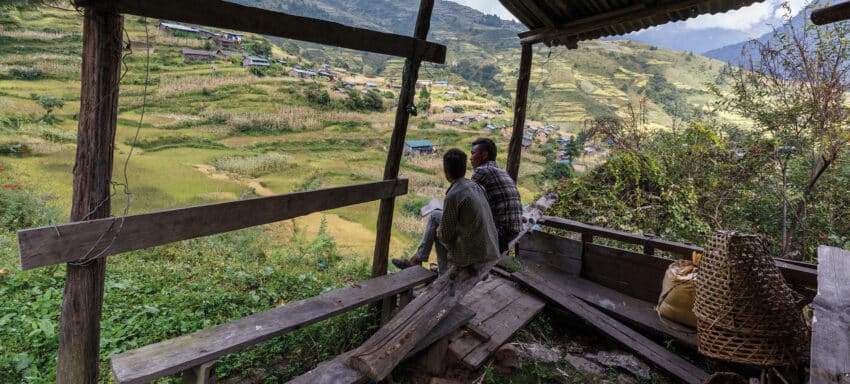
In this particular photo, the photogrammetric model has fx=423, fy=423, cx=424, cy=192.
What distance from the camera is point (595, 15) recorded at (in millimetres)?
4027

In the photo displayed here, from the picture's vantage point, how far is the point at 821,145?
5348 millimetres

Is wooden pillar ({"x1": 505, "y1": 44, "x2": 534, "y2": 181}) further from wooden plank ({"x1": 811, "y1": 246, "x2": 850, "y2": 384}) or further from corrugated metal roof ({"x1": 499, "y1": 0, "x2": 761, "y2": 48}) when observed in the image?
wooden plank ({"x1": 811, "y1": 246, "x2": 850, "y2": 384})

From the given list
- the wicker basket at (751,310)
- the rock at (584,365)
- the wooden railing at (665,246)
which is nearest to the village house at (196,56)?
the wooden railing at (665,246)

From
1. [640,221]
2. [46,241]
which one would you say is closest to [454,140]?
[640,221]

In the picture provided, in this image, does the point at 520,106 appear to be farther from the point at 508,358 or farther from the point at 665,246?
the point at 508,358

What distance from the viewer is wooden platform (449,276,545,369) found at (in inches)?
119

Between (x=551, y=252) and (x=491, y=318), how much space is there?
1.48 m

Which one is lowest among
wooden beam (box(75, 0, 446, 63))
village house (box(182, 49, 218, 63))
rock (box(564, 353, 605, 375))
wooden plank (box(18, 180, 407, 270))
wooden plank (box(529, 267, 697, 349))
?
rock (box(564, 353, 605, 375))

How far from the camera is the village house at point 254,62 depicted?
77.4ft

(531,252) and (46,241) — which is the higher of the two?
(46,241)

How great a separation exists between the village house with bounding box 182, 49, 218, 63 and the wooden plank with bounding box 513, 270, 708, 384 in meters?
22.7

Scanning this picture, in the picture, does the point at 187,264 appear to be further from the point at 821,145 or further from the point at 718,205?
the point at 821,145

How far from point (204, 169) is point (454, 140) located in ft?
42.4

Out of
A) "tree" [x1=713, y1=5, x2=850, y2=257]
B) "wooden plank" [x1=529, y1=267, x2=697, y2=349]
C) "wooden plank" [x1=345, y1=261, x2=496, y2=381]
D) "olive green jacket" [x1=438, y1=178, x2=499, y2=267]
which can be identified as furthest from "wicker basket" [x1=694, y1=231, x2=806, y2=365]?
"tree" [x1=713, y1=5, x2=850, y2=257]
